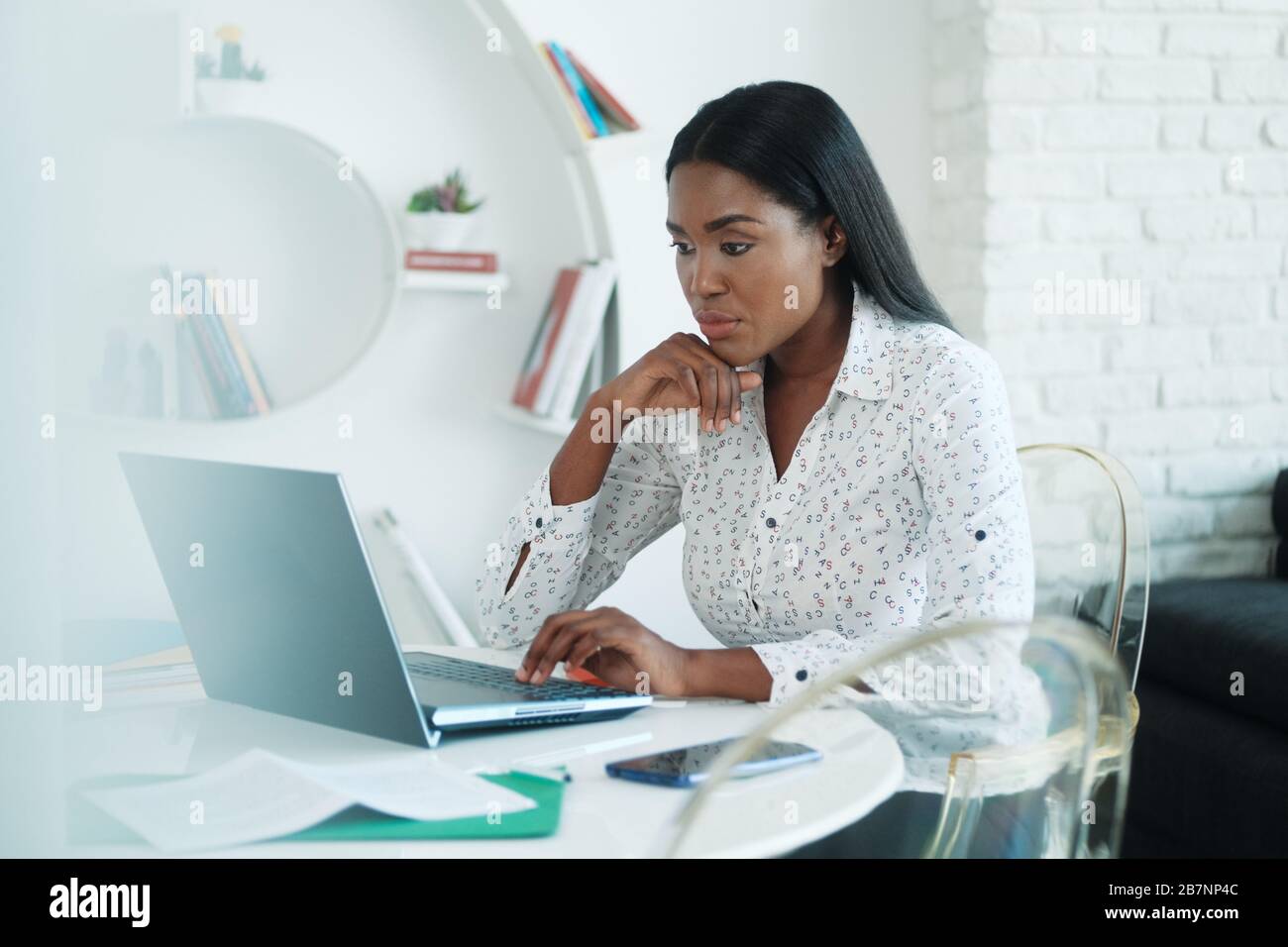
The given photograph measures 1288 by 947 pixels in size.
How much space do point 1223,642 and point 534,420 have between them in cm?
134

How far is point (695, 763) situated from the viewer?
1022mm

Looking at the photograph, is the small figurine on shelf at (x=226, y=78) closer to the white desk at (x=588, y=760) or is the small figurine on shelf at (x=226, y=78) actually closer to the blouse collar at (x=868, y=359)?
the blouse collar at (x=868, y=359)

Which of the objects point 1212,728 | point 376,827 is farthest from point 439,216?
point 376,827

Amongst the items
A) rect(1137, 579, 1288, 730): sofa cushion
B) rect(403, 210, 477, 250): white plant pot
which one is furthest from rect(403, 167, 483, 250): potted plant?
rect(1137, 579, 1288, 730): sofa cushion

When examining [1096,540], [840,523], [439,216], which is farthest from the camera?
[439,216]

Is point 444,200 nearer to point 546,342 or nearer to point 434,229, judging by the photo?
point 434,229

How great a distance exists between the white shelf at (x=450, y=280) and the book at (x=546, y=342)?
107 mm

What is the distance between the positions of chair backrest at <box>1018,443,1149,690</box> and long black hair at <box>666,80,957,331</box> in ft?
1.03

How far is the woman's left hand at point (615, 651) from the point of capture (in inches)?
49.8

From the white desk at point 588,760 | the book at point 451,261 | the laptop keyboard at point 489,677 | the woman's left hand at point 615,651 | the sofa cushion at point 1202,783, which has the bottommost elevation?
the sofa cushion at point 1202,783

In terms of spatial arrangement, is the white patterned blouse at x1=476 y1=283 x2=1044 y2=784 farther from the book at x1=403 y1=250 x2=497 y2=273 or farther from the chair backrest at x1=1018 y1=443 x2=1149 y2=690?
the book at x1=403 y1=250 x2=497 y2=273

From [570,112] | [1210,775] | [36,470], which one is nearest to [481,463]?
[570,112]

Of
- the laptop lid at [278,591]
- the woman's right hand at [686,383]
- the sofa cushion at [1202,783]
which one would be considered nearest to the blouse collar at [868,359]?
the woman's right hand at [686,383]

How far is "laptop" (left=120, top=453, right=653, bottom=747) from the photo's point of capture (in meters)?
0.99
